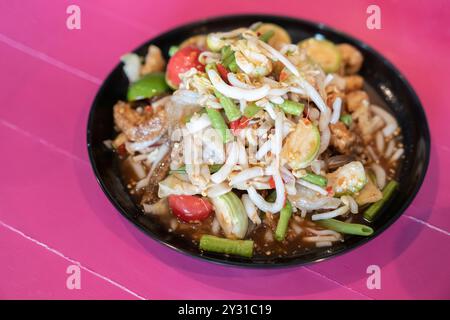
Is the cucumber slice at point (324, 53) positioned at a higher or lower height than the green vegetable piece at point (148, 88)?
higher

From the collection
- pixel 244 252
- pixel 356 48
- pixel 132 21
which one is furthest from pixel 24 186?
pixel 356 48

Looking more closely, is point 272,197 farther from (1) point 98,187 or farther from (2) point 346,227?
(1) point 98,187

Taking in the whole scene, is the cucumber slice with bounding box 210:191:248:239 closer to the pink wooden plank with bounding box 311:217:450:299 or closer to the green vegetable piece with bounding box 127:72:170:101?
the pink wooden plank with bounding box 311:217:450:299

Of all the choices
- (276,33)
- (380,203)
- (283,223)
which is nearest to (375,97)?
(276,33)

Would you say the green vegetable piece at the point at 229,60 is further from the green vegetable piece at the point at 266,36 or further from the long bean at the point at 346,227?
the long bean at the point at 346,227

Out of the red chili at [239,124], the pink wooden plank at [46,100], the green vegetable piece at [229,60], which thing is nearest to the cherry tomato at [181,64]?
the green vegetable piece at [229,60]
